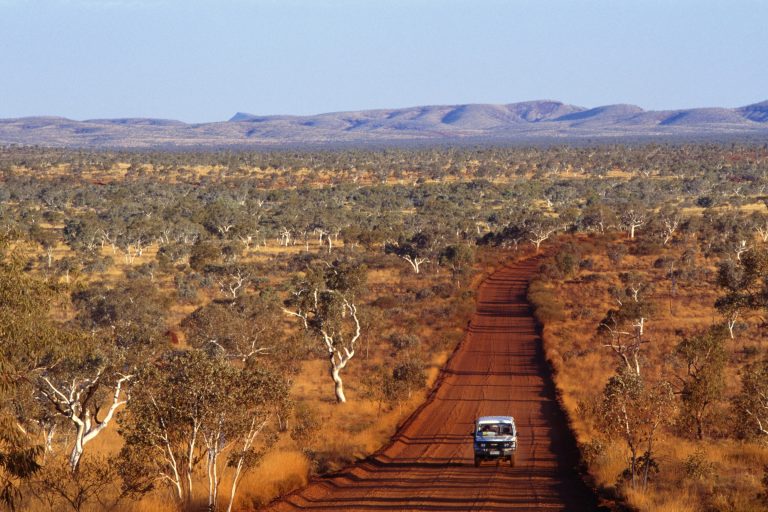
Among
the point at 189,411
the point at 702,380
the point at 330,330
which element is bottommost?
the point at 330,330

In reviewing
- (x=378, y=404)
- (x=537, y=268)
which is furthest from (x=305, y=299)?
(x=537, y=268)

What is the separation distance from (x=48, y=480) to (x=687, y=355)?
22.1 meters

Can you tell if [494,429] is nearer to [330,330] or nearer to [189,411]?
[189,411]

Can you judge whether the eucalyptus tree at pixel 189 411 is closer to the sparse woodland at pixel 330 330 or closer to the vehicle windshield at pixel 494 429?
the sparse woodland at pixel 330 330

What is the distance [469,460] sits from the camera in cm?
2744

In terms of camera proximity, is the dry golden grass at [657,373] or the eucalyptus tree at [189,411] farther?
the dry golden grass at [657,373]

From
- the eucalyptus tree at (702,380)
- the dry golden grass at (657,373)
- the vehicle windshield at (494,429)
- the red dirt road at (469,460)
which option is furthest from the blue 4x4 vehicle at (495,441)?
the eucalyptus tree at (702,380)

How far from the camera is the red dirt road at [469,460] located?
22609 millimetres

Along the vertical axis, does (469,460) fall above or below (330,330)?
below

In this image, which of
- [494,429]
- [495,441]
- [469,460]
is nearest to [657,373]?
[469,460]

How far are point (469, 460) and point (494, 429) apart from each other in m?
1.82

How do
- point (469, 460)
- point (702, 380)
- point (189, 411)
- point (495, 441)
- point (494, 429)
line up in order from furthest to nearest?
point (702, 380) → point (469, 460) → point (494, 429) → point (495, 441) → point (189, 411)

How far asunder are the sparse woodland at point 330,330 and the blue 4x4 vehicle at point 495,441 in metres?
2.36

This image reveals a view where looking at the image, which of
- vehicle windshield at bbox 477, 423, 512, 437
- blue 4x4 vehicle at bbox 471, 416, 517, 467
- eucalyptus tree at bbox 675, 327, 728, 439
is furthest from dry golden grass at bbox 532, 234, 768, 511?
vehicle windshield at bbox 477, 423, 512, 437
